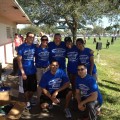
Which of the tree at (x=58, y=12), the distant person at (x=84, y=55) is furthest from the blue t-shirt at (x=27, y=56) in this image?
the tree at (x=58, y=12)

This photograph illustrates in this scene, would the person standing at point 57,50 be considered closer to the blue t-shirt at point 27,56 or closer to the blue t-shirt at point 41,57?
the blue t-shirt at point 41,57

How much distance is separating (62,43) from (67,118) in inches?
73.6

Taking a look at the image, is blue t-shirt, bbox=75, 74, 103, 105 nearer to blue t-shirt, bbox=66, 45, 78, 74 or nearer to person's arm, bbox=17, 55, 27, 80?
blue t-shirt, bbox=66, 45, 78, 74

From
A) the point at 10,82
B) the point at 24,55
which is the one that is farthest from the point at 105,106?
the point at 10,82

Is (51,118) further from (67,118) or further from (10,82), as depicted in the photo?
(10,82)

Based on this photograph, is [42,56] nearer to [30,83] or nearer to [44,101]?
[30,83]

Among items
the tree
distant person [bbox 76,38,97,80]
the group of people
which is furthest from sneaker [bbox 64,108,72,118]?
the tree

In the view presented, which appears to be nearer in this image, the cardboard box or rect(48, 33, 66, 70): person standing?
the cardboard box

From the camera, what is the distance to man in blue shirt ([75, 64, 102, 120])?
5681mm

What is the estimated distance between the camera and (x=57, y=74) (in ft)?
21.0

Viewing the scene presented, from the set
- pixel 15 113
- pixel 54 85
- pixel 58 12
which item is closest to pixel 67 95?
pixel 54 85

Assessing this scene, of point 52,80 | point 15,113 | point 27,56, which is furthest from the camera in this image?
point 27,56

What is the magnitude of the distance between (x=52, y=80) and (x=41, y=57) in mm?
923

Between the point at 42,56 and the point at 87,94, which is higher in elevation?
the point at 42,56
